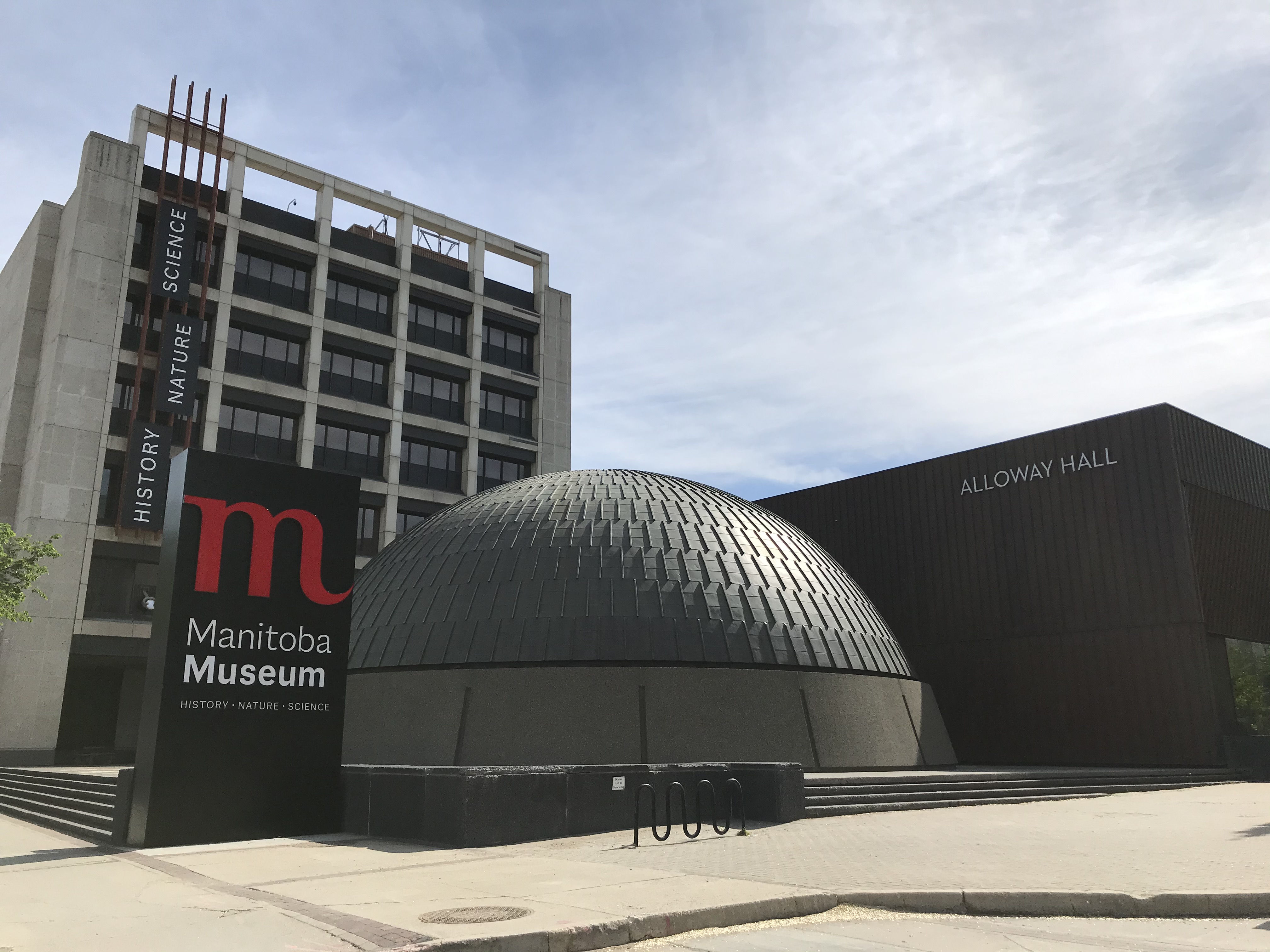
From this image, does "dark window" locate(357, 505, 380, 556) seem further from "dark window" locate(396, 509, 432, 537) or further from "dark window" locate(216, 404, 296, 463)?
"dark window" locate(216, 404, 296, 463)

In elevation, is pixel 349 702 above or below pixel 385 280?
below

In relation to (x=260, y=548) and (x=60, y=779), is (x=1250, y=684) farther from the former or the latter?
(x=60, y=779)

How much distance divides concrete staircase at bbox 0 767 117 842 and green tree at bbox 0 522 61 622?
6.59 meters

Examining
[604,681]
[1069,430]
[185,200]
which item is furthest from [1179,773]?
[185,200]

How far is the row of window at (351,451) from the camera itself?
169 feet

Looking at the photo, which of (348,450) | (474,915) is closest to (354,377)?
(348,450)

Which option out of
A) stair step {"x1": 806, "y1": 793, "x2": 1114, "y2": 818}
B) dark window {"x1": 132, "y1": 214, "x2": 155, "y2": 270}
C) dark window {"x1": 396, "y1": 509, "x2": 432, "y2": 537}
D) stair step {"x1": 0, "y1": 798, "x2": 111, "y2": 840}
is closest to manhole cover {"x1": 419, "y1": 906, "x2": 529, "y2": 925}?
stair step {"x1": 0, "y1": 798, "x2": 111, "y2": 840}

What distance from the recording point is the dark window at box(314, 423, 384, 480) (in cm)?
5444

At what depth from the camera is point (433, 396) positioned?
60.2 metres

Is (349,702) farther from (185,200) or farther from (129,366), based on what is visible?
Answer: (185,200)

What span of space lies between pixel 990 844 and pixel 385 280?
51765mm

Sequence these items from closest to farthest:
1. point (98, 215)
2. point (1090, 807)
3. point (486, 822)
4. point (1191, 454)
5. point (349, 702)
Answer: point (486, 822) < point (1090, 807) < point (349, 702) < point (1191, 454) < point (98, 215)

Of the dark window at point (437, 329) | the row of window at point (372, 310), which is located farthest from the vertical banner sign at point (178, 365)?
the dark window at point (437, 329)

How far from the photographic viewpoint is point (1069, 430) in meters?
38.3
